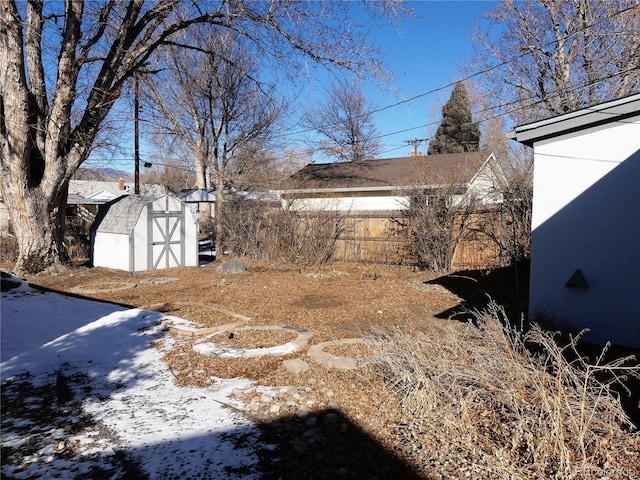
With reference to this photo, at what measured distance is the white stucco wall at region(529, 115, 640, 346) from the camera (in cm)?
565

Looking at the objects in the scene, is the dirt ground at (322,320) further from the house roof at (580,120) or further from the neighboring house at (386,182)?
the house roof at (580,120)

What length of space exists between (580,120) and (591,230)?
1.51m

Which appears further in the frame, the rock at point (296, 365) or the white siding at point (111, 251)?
the white siding at point (111, 251)

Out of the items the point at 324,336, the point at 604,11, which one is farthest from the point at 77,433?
the point at 604,11

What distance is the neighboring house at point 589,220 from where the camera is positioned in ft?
18.5

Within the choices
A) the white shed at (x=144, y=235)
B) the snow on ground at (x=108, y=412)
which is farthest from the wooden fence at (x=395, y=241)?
the snow on ground at (x=108, y=412)

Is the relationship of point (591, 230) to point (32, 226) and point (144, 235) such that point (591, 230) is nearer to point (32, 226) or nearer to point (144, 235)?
point (144, 235)

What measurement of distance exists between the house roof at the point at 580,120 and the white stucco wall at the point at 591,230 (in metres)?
0.09

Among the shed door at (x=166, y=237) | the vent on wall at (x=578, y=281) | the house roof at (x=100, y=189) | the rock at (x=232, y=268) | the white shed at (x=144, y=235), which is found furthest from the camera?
the house roof at (x=100, y=189)

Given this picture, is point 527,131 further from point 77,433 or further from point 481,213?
point 77,433

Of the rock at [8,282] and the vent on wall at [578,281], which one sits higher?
the vent on wall at [578,281]

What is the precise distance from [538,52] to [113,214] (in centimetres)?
1664

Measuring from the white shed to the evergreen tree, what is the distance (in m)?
22.7

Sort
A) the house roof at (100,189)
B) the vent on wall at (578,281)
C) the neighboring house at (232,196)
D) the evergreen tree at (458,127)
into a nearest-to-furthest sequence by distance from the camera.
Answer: the vent on wall at (578,281) < the neighboring house at (232,196) < the evergreen tree at (458,127) < the house roof at (100,189)
